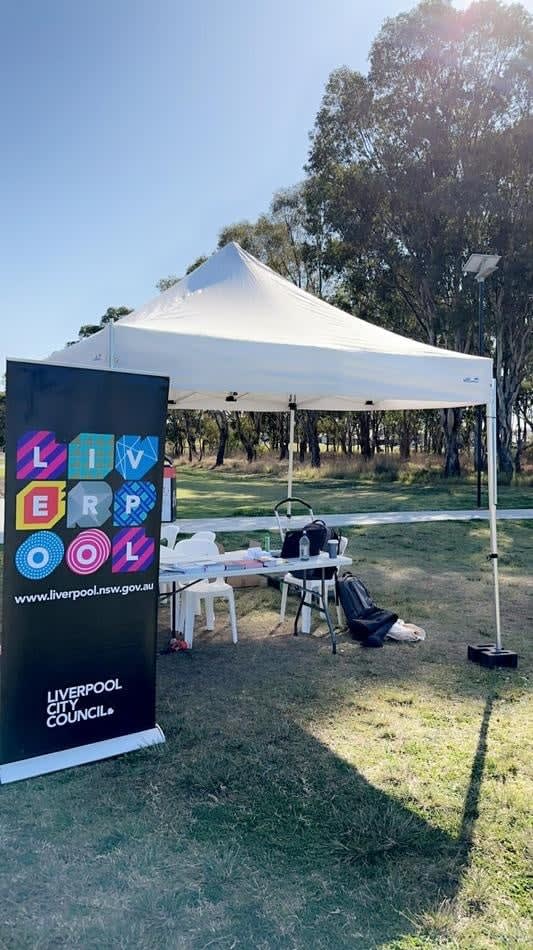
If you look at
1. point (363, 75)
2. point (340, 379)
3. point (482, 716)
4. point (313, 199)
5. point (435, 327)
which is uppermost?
point (363, 75)

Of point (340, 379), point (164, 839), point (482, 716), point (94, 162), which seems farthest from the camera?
point (94, 162)

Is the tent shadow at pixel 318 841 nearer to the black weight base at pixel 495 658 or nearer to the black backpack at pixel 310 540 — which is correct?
the black weight base at pixel 495 658

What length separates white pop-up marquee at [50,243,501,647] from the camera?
12.3 ft

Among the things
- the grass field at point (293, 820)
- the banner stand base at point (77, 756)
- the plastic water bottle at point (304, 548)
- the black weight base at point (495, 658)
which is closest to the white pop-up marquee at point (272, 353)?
the black weight base at point (495, 658)

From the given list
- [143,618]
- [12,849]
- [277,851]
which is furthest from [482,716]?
[12,849]

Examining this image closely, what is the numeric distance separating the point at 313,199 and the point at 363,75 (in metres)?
4.10

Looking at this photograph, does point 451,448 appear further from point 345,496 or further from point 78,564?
point 78,564

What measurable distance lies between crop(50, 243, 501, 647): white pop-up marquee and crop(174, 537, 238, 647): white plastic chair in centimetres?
173

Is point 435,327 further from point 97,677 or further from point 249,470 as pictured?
point 97,677

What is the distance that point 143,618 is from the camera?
10.9 feet

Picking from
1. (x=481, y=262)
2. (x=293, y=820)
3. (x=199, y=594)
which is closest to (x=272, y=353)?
(x=199, y=594)

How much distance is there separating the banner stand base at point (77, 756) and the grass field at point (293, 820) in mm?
57

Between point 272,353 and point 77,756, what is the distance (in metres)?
2.50

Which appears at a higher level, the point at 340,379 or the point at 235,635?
the point at 340,379
